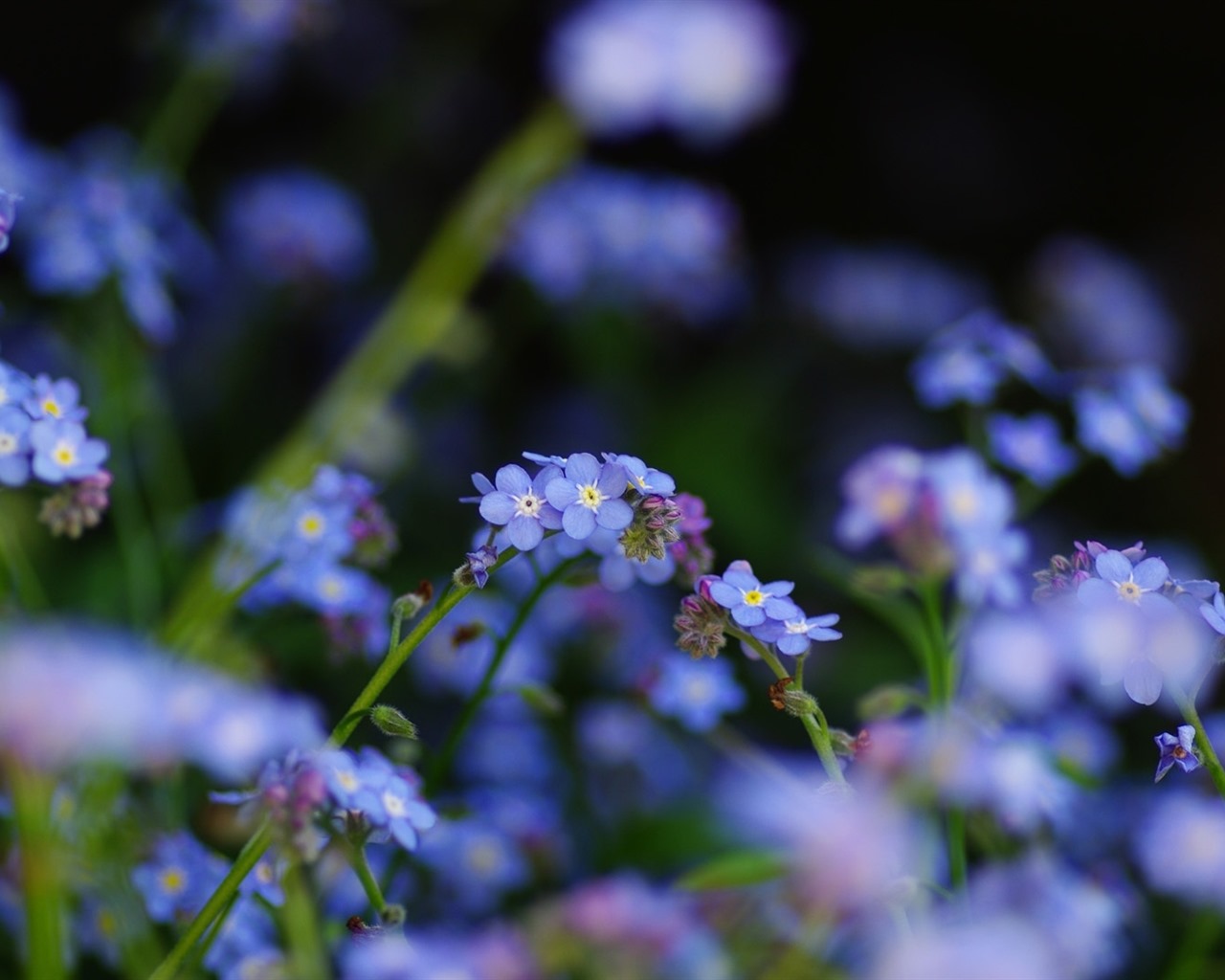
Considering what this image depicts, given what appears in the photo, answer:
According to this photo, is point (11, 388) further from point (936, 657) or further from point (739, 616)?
point (936, 657)

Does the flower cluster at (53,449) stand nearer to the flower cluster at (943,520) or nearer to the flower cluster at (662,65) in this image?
the flower cluster at (943,520)

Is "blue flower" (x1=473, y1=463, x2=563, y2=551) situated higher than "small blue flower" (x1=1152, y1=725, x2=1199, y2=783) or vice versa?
"blue flower" (x1=473, y1=463, x2=563, y2=551)

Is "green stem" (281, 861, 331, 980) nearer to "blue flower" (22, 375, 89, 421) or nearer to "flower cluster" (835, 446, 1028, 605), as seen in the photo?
"blue flower" (22, 375, 89, 421)

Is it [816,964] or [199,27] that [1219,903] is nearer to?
[816,964]

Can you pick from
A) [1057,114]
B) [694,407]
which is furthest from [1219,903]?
[1057,114]

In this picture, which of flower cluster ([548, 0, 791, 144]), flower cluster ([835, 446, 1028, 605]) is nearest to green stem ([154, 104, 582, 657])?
flower cluster ([548, 0, 791, 144])

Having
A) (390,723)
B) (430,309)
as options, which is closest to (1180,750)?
(390,723)

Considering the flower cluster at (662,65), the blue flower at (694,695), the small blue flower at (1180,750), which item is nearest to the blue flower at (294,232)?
the flower cluster at (662,65)
